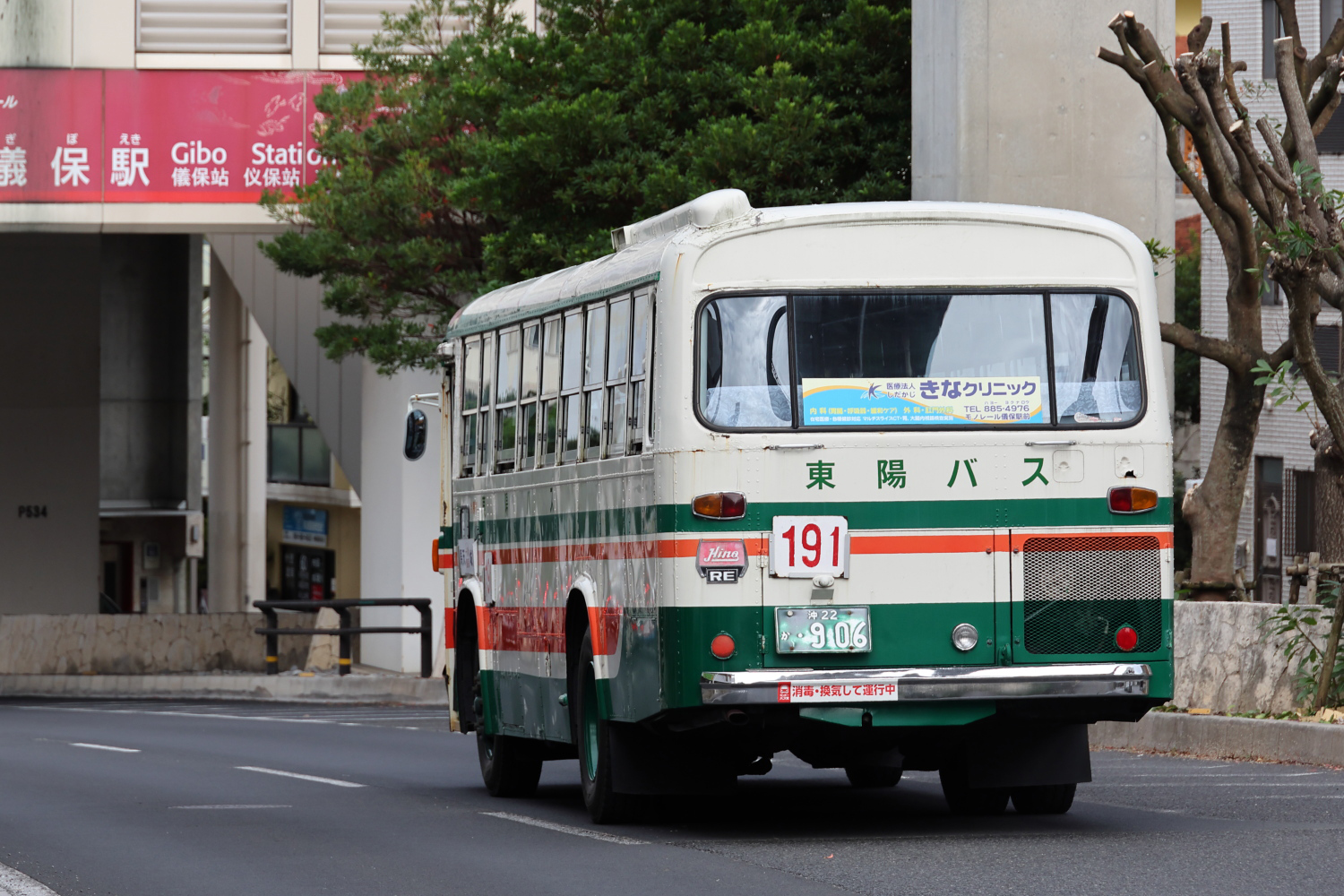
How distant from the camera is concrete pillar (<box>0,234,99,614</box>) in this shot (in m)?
49.9

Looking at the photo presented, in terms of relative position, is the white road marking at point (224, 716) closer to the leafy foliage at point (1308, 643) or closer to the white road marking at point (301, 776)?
the white road marking at point (301, 776)

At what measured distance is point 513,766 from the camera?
15047mm

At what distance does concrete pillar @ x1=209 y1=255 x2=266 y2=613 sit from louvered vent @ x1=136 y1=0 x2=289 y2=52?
21823 mm

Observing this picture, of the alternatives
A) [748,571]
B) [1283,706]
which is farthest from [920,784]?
[748,571]

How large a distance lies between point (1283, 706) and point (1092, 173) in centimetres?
995

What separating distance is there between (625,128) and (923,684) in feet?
50.9

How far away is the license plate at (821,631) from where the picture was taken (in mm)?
11133

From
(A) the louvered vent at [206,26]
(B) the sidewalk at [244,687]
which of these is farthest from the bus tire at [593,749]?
(A) the louvered vent at [206,26]

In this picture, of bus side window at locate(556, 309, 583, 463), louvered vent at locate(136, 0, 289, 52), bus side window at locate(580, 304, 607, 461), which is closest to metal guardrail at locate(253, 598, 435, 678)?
louvered vent at locate(136, 0, 289, 52)

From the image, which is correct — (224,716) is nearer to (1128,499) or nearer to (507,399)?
(507,399)

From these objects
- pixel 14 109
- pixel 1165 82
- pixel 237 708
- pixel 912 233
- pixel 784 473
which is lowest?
pixel 237 708

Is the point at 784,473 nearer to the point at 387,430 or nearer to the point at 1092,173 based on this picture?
the point at 1092,173

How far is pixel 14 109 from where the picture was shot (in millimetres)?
34375

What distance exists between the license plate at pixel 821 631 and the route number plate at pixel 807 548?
17 centimetres
